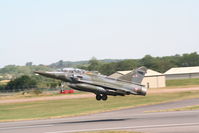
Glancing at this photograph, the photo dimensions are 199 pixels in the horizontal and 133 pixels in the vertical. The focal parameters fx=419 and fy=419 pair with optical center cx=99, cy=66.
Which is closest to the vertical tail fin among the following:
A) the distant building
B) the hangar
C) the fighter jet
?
the fighter jet

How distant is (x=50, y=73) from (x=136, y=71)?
10109mm

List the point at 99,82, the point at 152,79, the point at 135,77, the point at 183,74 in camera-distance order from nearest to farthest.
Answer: the point at 99,82, the point at 135,77, the point at 152,79, the point at 183,74

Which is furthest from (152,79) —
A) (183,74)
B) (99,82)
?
(99,82)

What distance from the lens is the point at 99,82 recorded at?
147 ft

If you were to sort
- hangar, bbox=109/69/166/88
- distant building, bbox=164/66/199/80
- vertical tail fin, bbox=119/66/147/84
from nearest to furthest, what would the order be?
vertical tail fin, bbox=119/66/147/84 < hangar, bbox=109/69/166/88 < distant building, bbox=164/66/199/80

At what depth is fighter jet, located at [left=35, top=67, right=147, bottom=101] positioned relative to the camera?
43.2 m

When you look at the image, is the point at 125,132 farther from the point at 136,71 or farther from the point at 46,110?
the point at 46,110

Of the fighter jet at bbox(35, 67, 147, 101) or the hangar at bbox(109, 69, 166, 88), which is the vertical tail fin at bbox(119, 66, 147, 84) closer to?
the fighter jet at bbox(35, 67, 147, 101)

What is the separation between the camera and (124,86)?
45.6m

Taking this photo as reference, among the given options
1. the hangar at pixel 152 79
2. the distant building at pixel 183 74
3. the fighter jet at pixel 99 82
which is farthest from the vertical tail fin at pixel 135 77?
the distant building at pixel 183 74

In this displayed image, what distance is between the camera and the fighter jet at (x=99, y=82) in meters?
43.2

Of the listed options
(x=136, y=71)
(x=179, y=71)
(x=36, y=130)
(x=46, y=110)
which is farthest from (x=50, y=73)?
(x=179, y=71)

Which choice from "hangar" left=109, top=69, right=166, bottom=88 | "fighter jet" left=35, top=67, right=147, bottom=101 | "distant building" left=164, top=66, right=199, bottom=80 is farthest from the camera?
"distant building" left=164, top=66, right=199, bottom=80

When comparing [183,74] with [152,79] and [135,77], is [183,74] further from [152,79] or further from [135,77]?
[135,77]
